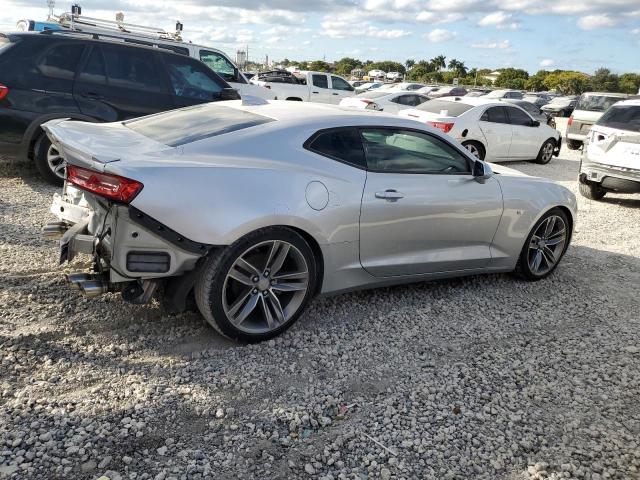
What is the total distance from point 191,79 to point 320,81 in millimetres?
11044

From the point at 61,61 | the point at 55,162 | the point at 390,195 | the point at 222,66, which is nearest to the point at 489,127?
the point at 222,66

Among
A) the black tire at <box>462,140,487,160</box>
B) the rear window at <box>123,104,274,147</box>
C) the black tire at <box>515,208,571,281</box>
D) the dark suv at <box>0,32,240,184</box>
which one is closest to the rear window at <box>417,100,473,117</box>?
the black tire at <box>462,140,487,160</box>

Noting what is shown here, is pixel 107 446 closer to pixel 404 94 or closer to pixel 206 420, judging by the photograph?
pixel 206 420

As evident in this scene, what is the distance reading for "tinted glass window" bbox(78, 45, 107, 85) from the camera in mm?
7035

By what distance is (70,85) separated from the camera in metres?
6.88

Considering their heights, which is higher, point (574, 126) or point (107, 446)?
point (574, 126)

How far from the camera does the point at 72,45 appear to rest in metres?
6.97

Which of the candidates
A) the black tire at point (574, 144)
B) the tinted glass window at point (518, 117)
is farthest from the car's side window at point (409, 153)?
the black tire at point (574, 144)

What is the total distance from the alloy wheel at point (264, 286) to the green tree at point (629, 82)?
6249 cm

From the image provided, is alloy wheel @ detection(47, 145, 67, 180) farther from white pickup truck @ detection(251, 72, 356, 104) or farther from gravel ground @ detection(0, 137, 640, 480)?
white pickup truck @ detection(251, 72, 356, 104)

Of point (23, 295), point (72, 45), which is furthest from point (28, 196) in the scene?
point (23, 295)

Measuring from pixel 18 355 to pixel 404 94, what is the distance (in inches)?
649

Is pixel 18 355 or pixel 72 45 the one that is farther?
pixel 72 45

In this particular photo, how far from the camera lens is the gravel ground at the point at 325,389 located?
2.70m
